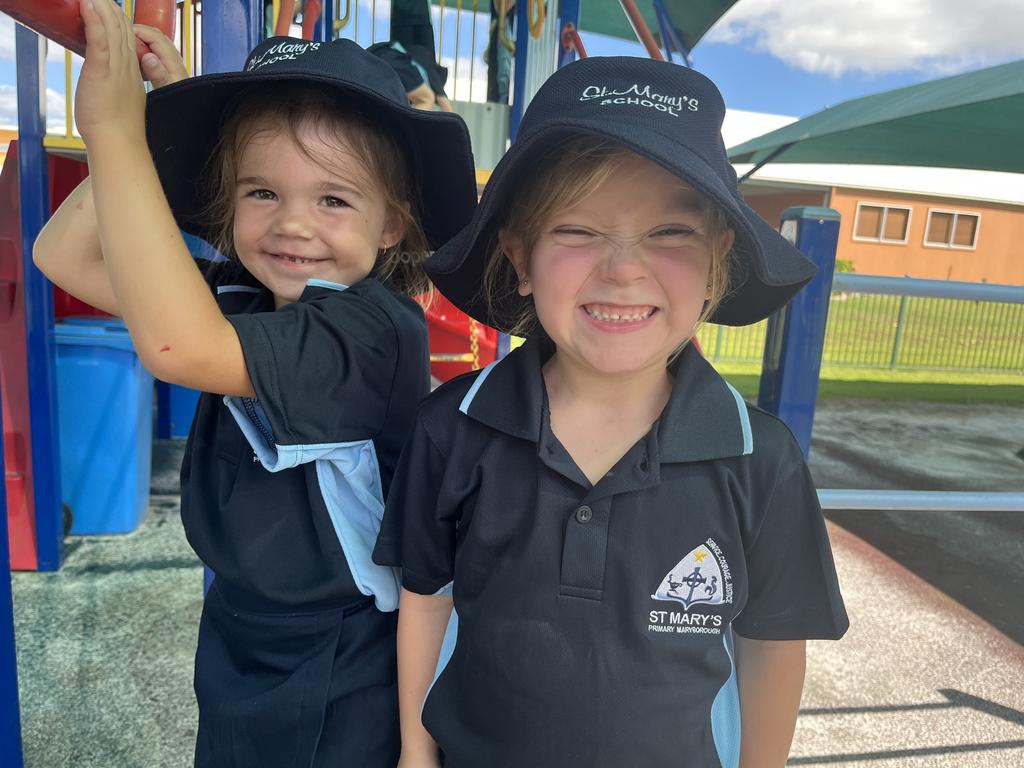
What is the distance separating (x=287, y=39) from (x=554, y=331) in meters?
0.57

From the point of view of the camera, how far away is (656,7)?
475 cm

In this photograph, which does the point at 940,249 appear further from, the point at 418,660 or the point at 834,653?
the point at 418,660

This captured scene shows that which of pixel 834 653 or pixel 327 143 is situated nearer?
pixel 327 143

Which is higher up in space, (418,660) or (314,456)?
(314,456)

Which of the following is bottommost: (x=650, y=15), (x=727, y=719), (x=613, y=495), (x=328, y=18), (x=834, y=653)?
(x=834, y=653)

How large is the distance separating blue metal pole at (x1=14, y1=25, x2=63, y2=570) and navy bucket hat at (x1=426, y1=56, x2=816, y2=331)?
237 centimetres

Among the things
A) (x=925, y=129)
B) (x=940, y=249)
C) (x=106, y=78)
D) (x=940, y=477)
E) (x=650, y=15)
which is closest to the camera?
(x=106, y=78)

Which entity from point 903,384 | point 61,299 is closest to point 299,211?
point 61,299

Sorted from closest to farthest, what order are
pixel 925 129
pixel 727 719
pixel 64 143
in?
pixel 727 719 < pixel 64 143 < pixel 925 129

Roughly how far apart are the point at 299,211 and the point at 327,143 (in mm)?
102

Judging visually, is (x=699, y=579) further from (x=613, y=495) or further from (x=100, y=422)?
(x=100, y=422)

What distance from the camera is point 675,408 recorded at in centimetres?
100

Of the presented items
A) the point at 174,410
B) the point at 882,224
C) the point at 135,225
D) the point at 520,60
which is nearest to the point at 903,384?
the point at 520,60

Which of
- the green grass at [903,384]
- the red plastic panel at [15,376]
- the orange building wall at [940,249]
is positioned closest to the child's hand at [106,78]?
the red plastic panel at [15,376]
